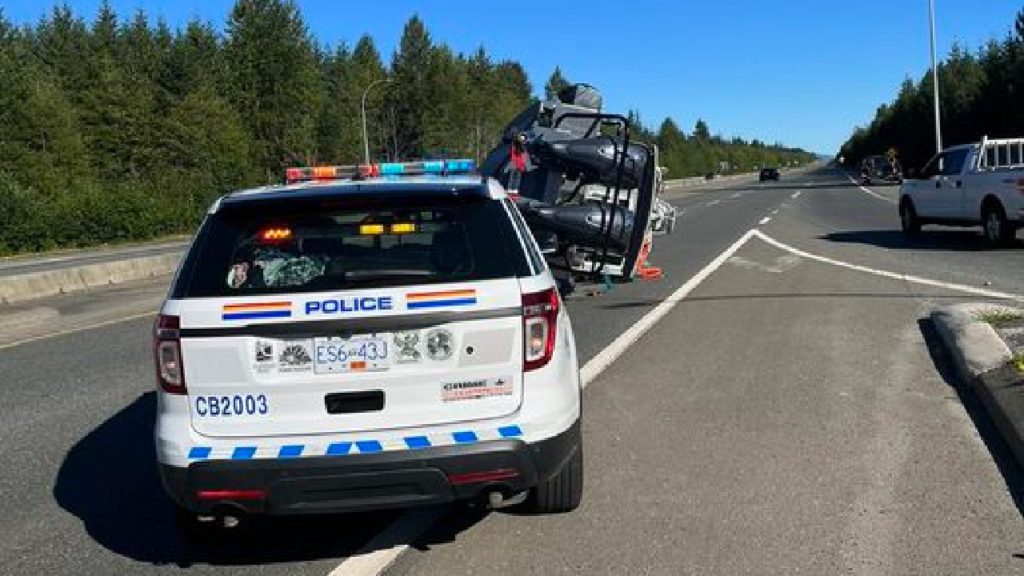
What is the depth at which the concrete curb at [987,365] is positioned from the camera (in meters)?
6.06

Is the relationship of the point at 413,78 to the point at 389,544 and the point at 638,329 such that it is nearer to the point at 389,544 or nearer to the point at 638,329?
the point at 638,329

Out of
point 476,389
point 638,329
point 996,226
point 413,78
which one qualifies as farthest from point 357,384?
point 413,78

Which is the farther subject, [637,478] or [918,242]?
[918,242]

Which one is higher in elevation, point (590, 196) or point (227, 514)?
point (590, 196)

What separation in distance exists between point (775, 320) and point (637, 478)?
230 inches

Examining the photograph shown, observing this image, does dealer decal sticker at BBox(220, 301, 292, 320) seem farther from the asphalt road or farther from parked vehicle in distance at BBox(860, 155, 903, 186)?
parked vehicle in distance at BBox(860, 155, 903, 186)

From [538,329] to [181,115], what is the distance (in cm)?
6453

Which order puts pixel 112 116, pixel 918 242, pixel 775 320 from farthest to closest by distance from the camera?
pixel 112 116, pixel 918 242, pixel 775 320

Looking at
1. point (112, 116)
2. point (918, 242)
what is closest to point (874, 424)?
point (918, 242)

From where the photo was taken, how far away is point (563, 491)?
4.91m

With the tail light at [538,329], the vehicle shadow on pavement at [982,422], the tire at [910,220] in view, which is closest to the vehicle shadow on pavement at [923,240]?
the tire at [910,220]

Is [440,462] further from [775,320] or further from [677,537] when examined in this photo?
[775,320]

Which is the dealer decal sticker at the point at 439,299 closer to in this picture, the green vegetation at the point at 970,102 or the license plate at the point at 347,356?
the license plate at the point at 347,356

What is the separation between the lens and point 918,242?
19.6 metres
